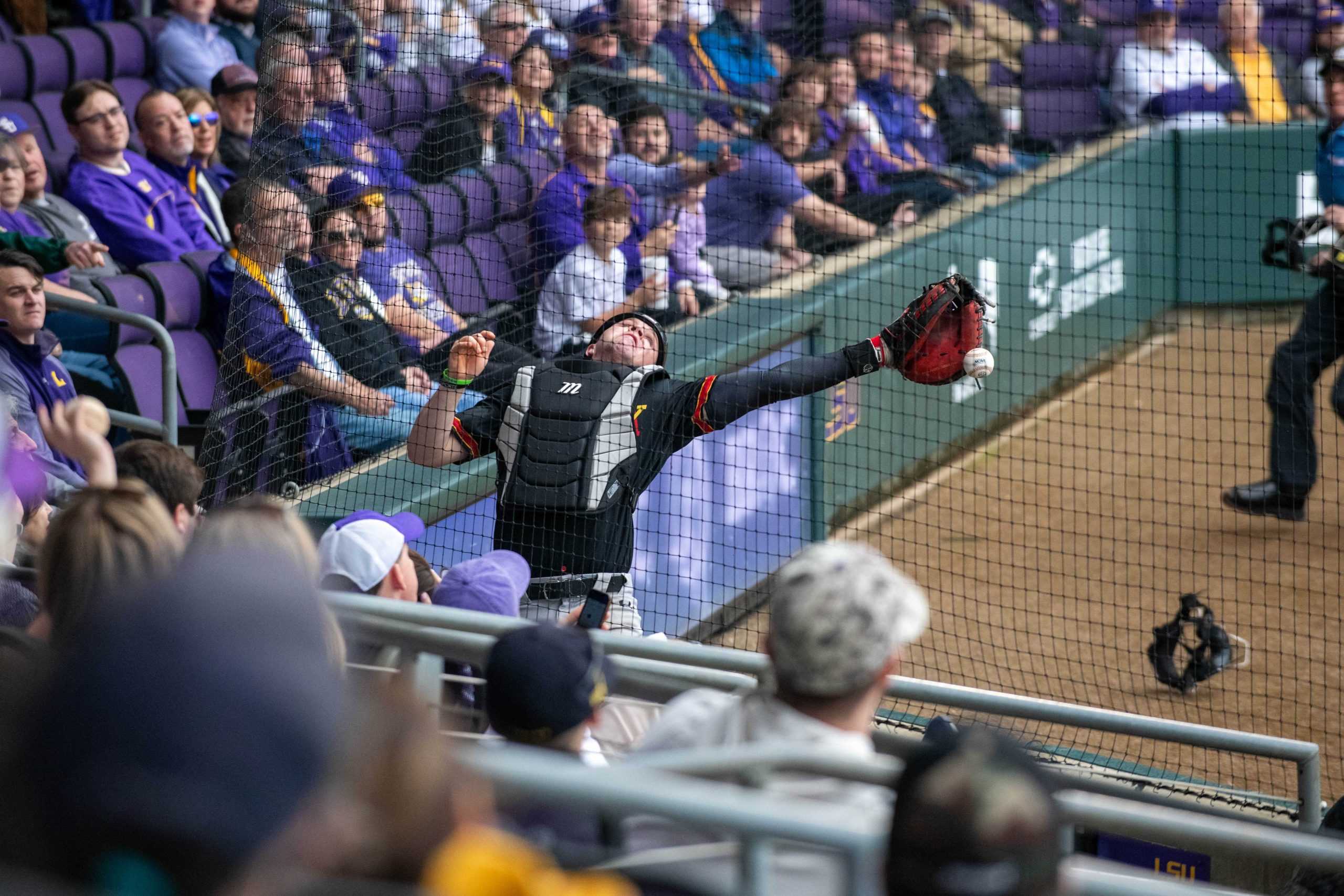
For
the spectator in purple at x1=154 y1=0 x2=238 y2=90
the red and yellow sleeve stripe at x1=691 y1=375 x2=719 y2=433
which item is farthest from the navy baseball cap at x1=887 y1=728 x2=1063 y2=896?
the spectator in purple at x1=154 y1=0 x2=238 y2=90

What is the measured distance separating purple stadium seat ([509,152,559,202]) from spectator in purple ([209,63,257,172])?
1.78 m

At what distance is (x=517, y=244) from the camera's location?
596cm

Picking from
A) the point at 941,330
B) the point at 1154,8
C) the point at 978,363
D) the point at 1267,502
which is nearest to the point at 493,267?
the point at 941,330

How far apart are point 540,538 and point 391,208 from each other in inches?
72.6

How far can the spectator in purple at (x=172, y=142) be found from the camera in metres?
6.39

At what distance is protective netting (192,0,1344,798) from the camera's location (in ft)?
15.1

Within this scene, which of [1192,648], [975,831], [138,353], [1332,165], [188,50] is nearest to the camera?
[975,831]

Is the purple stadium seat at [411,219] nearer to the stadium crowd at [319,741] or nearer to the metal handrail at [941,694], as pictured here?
the metal handrail at [941,694]

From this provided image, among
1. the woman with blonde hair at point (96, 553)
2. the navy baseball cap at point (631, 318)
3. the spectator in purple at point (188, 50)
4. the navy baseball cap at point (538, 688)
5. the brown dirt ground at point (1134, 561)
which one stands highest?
the spectator in purple at point (188, 50)

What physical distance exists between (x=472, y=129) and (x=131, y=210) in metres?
1.49

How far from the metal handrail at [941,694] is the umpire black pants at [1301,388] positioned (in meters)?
4.02

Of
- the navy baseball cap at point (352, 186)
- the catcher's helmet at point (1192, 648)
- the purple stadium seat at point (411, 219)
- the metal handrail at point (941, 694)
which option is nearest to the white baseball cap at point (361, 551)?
the metal handrail at point (941, 694)

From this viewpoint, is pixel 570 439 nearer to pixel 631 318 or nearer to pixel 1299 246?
pixel 631 318

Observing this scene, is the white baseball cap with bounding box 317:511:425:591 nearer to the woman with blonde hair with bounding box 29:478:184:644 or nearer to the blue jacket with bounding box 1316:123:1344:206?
the woman with blonde hair with bounding box 29:478:184:644
